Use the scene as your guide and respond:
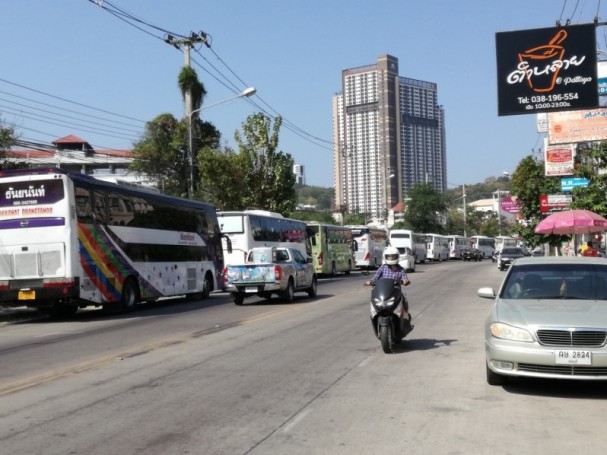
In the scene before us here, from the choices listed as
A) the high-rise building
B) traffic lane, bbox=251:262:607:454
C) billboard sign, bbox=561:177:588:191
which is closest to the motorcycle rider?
traffic lane, bbox=251:262:607:454

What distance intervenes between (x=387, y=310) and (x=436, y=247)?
229ft

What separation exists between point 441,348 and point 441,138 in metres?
101

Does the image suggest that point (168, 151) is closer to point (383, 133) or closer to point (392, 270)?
point (392, 270)

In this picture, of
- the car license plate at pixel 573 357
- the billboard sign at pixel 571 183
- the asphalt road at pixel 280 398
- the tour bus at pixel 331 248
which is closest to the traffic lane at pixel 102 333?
the asphalt road at pixel 280 398

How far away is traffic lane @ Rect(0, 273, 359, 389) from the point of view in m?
10.7

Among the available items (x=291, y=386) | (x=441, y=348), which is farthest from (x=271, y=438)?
(x=441, y=348)

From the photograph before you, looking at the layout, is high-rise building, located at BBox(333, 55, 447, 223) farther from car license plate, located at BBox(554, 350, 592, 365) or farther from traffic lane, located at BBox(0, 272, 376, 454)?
car license plate, located at BBox(554, 350, 592, 365)

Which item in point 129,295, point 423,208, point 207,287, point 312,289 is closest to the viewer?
point 129,295

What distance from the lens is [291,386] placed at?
329 inches

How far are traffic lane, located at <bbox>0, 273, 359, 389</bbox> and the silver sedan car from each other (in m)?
6.22

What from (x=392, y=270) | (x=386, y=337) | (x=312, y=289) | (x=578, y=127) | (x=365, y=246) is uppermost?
(x=578, y=127)

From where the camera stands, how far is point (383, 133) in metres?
94.7

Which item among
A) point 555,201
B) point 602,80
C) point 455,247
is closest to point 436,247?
point 455,247

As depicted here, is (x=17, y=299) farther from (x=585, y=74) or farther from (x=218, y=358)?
(x=585, y=74)
